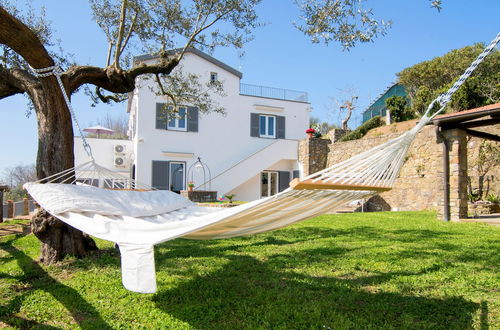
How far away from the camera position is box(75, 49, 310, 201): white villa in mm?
11773

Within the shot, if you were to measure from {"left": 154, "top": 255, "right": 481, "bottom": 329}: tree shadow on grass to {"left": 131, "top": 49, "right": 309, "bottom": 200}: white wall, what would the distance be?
9.56m

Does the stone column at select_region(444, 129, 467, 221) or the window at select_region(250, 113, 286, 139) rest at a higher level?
the window at select_region(250, 113, 286, 139)

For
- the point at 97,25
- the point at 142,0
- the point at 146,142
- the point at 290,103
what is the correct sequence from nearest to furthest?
the point at 142,0 → the point at 97,25 → the point at 146,142 → the point at 290,103

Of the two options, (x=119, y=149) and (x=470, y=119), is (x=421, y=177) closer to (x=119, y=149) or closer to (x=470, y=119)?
(x=470, y=119)

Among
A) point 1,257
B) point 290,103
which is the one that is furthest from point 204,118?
point 1,257

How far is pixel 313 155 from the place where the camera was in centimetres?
1270

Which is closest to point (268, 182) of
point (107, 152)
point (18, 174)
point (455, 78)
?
point (107, 152)

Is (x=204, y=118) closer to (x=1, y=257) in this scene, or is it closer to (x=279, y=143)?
(x=279, y=143)

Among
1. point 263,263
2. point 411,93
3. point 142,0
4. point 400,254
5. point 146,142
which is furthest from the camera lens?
point 411,93

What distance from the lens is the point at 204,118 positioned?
1278cm

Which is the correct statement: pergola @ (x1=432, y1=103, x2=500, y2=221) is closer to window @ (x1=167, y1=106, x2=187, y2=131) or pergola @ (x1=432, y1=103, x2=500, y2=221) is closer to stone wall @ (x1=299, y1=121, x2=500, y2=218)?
stone wall @ (x1=299, y1=121, x2=500, y2=218)

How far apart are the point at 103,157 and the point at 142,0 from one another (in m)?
8.35

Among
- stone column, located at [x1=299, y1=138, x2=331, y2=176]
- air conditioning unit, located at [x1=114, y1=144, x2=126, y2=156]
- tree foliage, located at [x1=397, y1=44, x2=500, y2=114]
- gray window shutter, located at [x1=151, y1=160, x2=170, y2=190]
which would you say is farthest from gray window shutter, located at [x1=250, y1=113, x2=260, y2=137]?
tree foliage, located at [x1=397, y1=44, x2=500, y2=114]

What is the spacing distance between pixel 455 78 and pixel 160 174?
36.1 feet
